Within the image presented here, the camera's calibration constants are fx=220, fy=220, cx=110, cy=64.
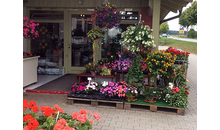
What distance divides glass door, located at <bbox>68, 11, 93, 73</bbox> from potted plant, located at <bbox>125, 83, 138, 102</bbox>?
430cm

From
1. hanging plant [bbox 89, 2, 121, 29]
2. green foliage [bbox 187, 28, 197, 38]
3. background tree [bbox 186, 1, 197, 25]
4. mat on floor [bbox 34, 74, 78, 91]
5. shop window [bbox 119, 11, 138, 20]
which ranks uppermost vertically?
background tree [bbox 186, 1, 197, 25]

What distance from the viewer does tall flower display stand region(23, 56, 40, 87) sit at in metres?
6.65

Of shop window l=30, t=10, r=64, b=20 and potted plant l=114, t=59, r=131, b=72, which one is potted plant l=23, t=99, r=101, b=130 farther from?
shop window l=30, t=10, r=64, b=20

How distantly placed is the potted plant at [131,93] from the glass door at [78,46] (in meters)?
4.30

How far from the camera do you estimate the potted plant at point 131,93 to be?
5.12 metres

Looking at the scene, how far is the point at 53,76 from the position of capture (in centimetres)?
887

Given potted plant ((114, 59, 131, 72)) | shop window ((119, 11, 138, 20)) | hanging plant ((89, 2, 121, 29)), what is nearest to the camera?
hanging plant ((89, 2, 121, 29))

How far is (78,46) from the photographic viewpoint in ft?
30.4

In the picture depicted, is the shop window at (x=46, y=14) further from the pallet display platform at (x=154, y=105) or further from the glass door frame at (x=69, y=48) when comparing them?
the pallet display platform at (x=154, y=105)

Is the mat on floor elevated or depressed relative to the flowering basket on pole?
depressed

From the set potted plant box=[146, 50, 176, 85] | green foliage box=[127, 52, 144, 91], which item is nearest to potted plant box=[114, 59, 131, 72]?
green foliage box=[127, 52, 144, 91]
